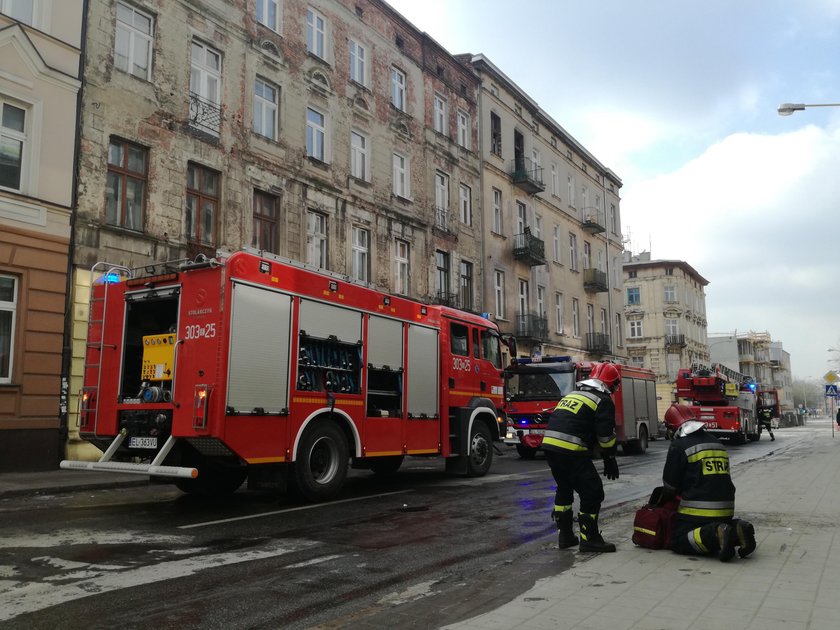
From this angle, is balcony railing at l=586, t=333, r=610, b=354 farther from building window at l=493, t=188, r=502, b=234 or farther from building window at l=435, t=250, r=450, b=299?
building window at l=435, t=250, r=450, b=299

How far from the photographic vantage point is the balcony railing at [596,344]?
40125 millimetres

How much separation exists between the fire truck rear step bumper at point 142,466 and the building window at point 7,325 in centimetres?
581

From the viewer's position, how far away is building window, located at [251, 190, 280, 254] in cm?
1973

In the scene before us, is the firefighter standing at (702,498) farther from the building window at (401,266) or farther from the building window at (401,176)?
the building window at (401,176)

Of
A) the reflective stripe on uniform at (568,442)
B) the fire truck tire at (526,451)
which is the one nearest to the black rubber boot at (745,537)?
the reflective stripe on uniform at (568,442)

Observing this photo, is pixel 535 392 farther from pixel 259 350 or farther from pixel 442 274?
pixel 259 350

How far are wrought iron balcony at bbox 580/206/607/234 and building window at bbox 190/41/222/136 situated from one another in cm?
2724

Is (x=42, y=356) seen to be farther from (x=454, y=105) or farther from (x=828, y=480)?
(x=454, y=105)

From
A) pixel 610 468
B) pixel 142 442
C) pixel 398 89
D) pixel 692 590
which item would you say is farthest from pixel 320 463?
pixel 398 89

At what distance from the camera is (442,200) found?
28453 mm

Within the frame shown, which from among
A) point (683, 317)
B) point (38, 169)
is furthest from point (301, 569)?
point (683, 317)

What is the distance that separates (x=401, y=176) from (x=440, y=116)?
4.34 meters

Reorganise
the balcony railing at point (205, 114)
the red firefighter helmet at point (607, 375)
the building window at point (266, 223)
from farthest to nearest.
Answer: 1. the building window at point (266, 223)
2. the balcony railing at point (205, 114)
3. the red firefighter helmet at point (607, 375)

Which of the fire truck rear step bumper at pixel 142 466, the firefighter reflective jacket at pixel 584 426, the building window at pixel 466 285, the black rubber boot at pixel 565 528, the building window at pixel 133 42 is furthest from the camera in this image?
the building window at pixel 466 285
